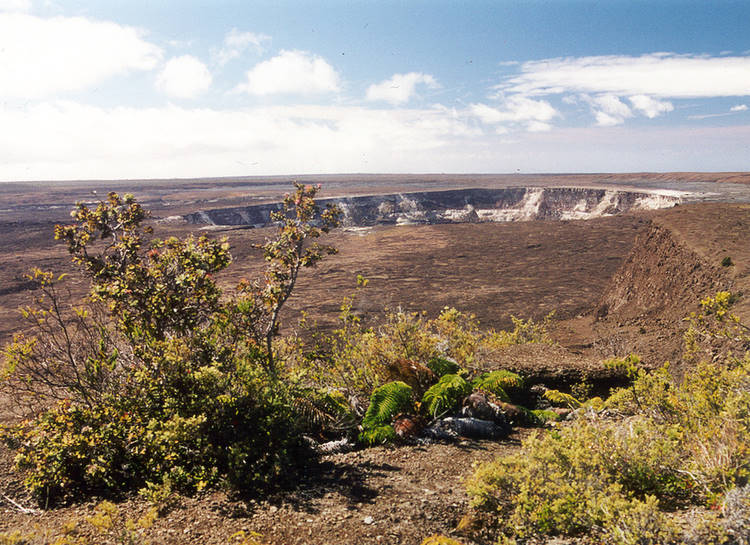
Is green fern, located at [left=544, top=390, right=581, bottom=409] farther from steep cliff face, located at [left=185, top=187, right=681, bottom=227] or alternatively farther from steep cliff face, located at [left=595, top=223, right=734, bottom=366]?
steep cliff face, located at [left=185, top=187, right=681, bottom=227]

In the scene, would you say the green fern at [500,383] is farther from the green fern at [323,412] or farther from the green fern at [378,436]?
the green fern at [323,412]

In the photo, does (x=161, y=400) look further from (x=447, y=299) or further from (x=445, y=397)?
(x=447, y=299)

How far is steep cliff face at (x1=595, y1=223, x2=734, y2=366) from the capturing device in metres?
13.5

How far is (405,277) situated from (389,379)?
26.2 metres

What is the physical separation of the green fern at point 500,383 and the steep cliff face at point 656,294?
6947 mm

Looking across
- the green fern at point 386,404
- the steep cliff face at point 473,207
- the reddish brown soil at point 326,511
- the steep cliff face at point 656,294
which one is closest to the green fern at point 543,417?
the reddish brown soil at point 326,511

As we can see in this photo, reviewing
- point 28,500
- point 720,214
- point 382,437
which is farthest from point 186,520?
point 720,214

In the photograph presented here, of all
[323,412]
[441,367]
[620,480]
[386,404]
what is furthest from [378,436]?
[620,480]

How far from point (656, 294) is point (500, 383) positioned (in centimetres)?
1326

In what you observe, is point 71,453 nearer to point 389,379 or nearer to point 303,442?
point 303,442

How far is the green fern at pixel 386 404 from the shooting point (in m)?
5.79

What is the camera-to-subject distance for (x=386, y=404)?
5875mm

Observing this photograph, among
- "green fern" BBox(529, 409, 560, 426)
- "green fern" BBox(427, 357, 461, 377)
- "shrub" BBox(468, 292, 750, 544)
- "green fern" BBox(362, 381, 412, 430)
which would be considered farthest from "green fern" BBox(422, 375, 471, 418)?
"shrub" BBox(468, 292, 750, 544)

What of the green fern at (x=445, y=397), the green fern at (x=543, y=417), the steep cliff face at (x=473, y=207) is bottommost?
the green fern at (x=543, y=417)
